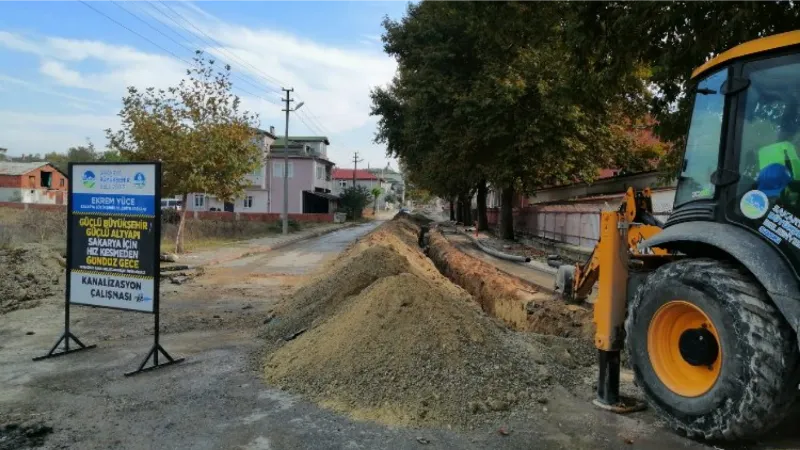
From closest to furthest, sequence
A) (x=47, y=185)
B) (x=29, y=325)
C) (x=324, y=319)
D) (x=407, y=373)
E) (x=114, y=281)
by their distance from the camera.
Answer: (x=407, y=373)
(x=114, y=281)
(x=324, y=319)
(x=29, y=325)
(x=47, y=185)

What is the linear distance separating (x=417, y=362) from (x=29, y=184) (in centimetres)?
8023

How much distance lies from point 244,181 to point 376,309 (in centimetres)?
1889

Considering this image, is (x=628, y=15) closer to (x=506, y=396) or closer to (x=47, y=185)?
(x=506, y=396)

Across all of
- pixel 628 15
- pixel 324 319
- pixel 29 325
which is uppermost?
pixel 628 15

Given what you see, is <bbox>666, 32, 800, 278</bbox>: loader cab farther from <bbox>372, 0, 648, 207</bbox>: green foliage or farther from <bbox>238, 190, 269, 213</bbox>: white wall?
<bbox>238, 190, 269, 213</bbox>: white wall

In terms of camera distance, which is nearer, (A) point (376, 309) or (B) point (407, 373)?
(B) point (407, 373)

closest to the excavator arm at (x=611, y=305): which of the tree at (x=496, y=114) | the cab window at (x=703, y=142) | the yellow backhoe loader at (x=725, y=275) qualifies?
the yellow backhoe loader at (x=725, y=275)

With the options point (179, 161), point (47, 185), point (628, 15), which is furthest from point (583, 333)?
point (47, 185)

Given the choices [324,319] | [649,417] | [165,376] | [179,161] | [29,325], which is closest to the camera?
[649,417]

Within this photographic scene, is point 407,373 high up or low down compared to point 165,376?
up

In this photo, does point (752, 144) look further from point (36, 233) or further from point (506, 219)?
point (506, 219)

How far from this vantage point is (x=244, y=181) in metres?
24.2

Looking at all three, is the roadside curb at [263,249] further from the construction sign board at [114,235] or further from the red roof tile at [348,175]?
the red roof tile at [348,175]

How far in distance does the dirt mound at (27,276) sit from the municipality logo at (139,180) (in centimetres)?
559
